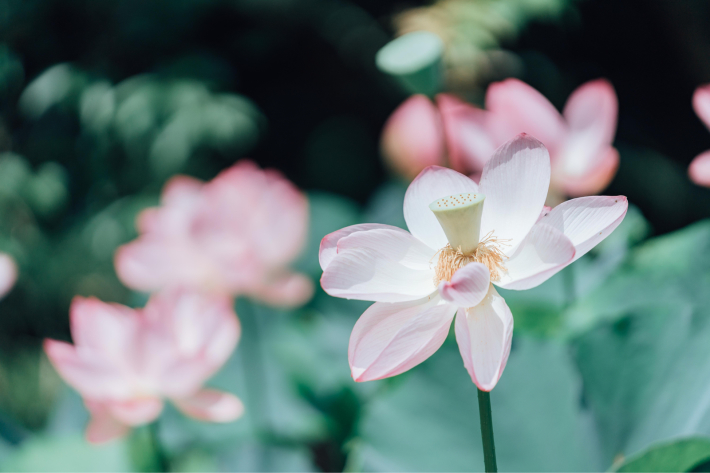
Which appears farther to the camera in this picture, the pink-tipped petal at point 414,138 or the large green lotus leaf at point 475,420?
the pink-tipped petal at point 414,138

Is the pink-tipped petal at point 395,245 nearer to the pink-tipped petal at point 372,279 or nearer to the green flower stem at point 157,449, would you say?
the pink-tipped petal at point 372,279

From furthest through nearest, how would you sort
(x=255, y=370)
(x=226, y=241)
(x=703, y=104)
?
(x=255, y=370)
(x=226, y=241)
(x=703, y=104)

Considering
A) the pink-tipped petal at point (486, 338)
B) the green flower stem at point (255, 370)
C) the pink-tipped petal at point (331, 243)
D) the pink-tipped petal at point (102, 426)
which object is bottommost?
the green flower stem at point (255, 370)

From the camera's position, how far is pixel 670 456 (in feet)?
0.81

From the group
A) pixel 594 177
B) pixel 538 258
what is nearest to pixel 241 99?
pixel 594 177

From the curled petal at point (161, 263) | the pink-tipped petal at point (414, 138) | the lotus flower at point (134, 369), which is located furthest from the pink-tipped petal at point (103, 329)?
the pink-tipped petal at point (414, 138)

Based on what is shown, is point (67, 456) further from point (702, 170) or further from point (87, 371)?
point (702, 170)

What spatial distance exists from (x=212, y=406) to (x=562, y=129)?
31 centimetres

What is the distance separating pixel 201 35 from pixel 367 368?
1422 mm

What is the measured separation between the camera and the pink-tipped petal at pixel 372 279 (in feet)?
0.63

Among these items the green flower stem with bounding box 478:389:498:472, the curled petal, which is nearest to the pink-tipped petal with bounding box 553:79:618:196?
the green flower stem with bounding box 478:389:498:472

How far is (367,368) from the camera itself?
0.18 meters

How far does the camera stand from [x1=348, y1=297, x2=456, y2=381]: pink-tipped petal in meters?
0.18

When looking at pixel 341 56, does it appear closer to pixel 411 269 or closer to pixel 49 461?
pixel 49 461
